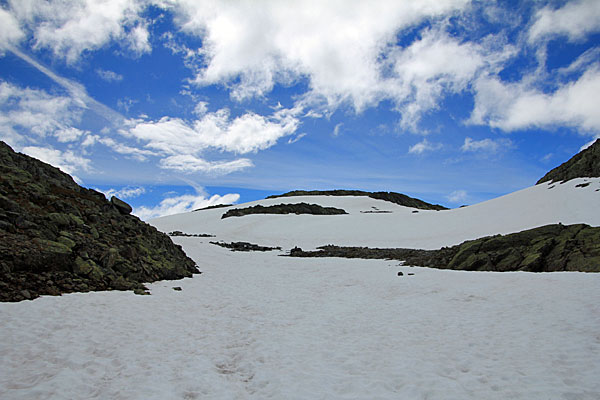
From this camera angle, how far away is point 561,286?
35.0 ft

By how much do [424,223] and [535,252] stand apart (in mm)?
25652

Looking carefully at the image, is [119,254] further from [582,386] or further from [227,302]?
[582,386]

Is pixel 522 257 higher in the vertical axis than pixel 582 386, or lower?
higher

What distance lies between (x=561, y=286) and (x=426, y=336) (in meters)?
6.16

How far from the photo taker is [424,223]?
1597 inches

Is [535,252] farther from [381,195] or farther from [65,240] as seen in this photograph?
[381,195]

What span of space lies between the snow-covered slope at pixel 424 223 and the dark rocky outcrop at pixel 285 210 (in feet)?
15.8

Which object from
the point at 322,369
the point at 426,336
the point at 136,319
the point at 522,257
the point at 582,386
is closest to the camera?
the point at 582,386

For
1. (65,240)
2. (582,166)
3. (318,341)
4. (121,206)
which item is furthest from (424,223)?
(65,240)

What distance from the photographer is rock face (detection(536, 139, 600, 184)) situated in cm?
3943

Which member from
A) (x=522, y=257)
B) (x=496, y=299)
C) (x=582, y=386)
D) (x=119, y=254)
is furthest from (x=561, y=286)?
(x=119, y=254)

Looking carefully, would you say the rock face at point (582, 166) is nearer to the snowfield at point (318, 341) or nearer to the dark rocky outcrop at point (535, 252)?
the dark rocky outcrop at point (535, 252)

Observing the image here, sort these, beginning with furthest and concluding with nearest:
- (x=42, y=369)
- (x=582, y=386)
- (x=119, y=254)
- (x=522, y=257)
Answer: (x=522, y=257) → (x=119, y=254) → (x=42, y=369) → (x=582, y=386)

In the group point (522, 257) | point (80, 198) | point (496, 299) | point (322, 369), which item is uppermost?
point (80, 198)
